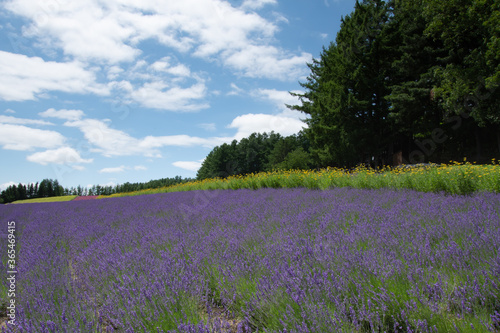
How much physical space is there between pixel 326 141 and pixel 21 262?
2156cm

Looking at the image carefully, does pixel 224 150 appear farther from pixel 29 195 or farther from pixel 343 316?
pixel 343 316

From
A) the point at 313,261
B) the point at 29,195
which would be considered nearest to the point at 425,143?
the point at 313,261

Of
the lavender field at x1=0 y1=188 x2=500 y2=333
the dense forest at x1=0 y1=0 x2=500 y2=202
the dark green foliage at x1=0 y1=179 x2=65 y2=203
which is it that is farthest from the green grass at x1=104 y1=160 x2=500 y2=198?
the dark green foliage at x1=0 y1=179 x2=65 y2=203

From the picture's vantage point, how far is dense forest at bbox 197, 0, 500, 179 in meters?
16.1

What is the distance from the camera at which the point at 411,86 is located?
63.8 ft

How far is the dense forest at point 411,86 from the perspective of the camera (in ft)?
52.7

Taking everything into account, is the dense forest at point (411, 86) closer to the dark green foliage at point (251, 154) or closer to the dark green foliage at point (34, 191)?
the dark green foliage at point (251, 154)

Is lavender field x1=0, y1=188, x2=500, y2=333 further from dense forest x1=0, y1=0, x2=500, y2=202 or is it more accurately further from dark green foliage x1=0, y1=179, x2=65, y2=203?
dark green foliage x1=0, y1=179, x2=65, y2=203

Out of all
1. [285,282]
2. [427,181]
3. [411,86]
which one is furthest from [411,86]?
[285,282]

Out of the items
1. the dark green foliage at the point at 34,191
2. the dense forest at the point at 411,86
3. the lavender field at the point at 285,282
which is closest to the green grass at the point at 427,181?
the lavender field at the point at 285,282

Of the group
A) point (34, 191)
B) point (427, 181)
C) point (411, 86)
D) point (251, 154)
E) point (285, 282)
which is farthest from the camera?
point (251, 154)

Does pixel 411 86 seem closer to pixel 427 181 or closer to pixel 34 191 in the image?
pixel 427 181

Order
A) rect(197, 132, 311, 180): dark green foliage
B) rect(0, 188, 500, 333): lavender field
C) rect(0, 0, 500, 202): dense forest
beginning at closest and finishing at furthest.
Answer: rect(0, 188, 500, 333): lavender field → rect(0, 0, 500, 202): dense forest → rect(197, 132, 311, 180): dark green foliage

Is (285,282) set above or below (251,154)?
below
